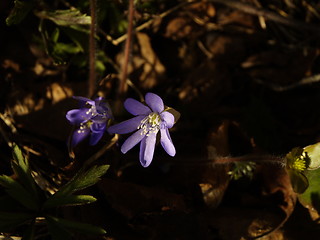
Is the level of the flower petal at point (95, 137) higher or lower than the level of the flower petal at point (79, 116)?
lower

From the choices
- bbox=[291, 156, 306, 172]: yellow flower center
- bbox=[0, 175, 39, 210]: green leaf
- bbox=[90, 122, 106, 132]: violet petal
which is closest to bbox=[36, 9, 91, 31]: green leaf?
bbox=[90, 122, 106, 132]: violet petal

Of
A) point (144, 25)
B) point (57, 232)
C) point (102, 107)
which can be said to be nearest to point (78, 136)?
point (102, 107)

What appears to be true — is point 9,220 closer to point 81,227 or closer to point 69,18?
point 81,227

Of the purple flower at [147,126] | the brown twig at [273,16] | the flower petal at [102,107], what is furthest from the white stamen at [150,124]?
the brown twig at [273,16]

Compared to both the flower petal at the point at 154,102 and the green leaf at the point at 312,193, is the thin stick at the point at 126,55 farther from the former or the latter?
the green leaf at the point at 312,193

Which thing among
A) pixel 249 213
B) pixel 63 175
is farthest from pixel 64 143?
pixel 249 213

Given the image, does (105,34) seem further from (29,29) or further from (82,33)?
(29,29)

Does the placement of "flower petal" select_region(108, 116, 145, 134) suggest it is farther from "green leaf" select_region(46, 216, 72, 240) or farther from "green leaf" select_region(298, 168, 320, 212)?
"green leaf" select_region(298, 168, 320, 212)
